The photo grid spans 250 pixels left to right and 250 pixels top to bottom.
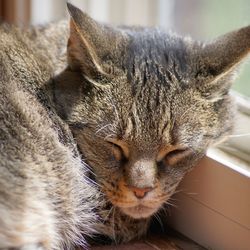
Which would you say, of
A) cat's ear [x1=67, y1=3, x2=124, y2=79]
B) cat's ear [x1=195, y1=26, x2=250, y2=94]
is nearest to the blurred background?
cat's ear [x1=195, y1=26, x2=250, y2=94]

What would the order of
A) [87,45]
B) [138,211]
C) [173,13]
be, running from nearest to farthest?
[87,45] → [138,211] → [173,13]

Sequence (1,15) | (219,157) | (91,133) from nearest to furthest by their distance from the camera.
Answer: (91,133) < (219,157) < (1,15)

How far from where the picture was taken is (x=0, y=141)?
54.9 inches

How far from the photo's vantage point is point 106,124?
148 cm

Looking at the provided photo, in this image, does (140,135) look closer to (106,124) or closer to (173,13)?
(106,124)

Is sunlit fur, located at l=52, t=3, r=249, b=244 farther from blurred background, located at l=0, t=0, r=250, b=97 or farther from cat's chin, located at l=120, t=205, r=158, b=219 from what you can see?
blurred background, located at l=0, t=0, r=250, b=97

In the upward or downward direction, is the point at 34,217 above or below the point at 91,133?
below

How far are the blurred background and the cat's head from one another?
0.29 metres

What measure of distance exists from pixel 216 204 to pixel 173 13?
2.13 ft

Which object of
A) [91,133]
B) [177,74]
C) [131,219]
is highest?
[177,74]

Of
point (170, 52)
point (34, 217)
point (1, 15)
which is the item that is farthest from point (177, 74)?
point (1, 15)

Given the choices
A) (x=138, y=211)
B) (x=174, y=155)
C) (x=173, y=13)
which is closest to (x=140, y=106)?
(x=174, y=155)

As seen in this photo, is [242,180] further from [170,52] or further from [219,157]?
[170,52]

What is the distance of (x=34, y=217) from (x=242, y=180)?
0.47 m
